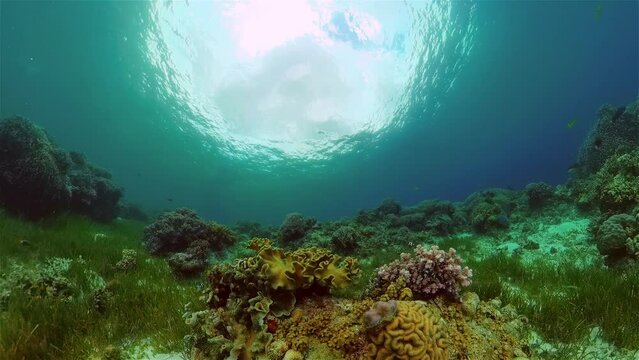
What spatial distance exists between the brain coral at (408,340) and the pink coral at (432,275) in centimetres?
96

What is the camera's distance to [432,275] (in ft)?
14.1

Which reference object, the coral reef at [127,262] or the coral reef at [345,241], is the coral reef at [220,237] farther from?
the coral reef at [345,241]

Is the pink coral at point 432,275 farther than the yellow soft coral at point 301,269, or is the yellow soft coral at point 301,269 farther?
the pink coral at point 432,275

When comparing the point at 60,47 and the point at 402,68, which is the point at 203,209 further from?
the point at 402,68

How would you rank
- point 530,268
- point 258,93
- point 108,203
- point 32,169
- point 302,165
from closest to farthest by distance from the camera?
point 530,268, point 32,169, point 108,203, point 258,93, point 302,165


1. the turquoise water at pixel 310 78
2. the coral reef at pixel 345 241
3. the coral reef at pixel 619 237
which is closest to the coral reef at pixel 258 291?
the coral reef at pixel 619 237

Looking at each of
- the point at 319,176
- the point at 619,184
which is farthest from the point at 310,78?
the point at 619,184

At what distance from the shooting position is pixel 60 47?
38.7m

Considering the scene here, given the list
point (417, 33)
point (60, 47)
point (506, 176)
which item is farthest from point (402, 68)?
point (506, 176)

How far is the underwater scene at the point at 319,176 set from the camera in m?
3.92

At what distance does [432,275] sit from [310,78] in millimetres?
39488

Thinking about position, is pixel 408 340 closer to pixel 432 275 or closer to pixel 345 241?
pixel 432 275

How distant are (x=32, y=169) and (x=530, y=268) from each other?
15155 mm

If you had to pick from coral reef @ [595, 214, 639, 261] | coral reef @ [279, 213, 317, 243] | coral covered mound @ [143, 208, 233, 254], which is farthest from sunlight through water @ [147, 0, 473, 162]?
coral reef @ [595, 214, 639, 261]
